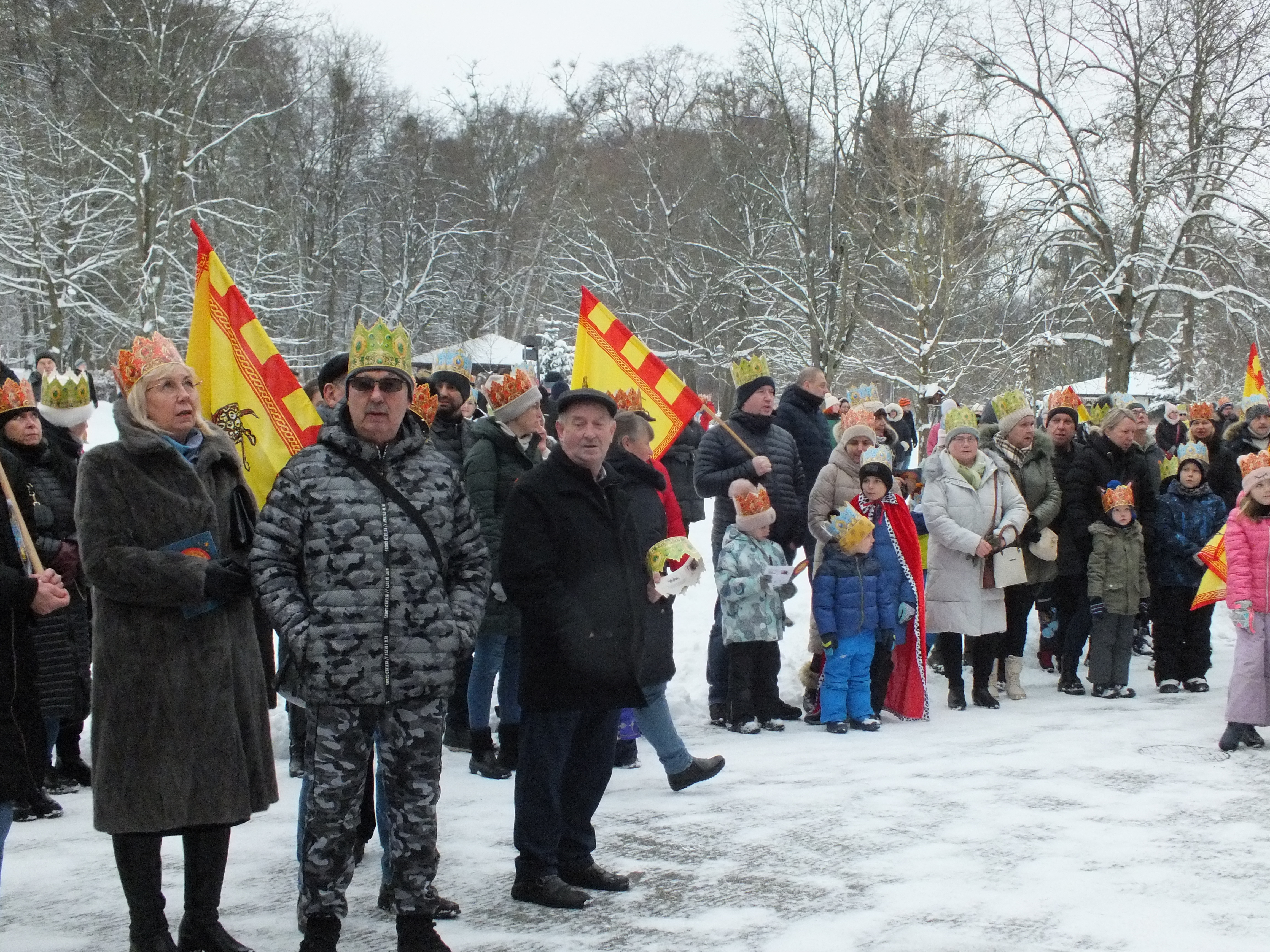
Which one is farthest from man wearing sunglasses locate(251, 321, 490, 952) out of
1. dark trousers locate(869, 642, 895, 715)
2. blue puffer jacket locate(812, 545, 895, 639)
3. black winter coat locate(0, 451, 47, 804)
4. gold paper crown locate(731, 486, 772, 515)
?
dark trousers locate(869, 642, 895, 715)

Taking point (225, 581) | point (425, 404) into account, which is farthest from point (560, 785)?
point (425, 404)

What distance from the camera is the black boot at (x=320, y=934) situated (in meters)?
4.05

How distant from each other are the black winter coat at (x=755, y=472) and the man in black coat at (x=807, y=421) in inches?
28.6

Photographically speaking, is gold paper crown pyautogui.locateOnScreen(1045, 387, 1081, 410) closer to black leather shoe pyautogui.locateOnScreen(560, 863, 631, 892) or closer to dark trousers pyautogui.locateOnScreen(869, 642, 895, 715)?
dark trousers pyautogui.locateOnScreen(869, 642, 895, 715)

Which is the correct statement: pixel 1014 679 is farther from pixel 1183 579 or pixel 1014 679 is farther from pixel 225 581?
pixel 225 581

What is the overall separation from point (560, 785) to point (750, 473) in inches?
148

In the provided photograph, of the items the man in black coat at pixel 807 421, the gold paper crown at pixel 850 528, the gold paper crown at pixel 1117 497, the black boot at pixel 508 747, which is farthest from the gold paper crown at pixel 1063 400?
the black boot at pixel 508 747

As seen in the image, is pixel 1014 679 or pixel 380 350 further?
pixel 1014 679

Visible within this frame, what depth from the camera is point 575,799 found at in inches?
196

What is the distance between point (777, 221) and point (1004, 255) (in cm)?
1055

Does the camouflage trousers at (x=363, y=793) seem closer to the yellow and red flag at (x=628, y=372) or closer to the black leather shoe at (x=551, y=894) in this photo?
the black leather shoe at (x=551, y=894)

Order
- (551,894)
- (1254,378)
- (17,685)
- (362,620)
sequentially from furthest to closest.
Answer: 1. (1254,378)
2. (551,894)
3. (17,685)
4. (362,620)

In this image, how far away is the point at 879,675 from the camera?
27.6 ft

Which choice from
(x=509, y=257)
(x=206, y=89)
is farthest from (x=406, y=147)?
(x=206, y=89)
